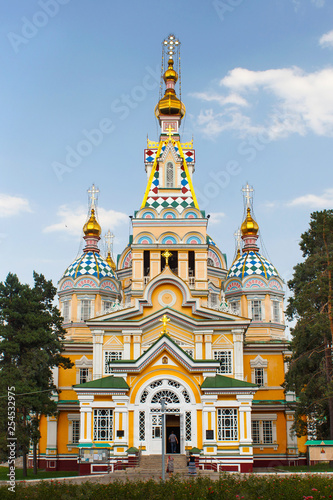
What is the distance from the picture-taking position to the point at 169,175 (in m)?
37.2

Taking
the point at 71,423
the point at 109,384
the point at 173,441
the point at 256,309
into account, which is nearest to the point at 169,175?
the point at 256,309

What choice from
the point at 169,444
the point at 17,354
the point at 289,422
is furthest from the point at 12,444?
the point at 289,422

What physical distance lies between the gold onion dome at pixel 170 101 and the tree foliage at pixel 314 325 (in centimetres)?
1648

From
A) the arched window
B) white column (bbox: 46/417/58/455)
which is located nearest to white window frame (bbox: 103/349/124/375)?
white column (bbox: 46/417/58/455)

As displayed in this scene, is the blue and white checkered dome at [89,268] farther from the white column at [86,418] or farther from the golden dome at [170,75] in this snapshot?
the golden dome at [170,75]

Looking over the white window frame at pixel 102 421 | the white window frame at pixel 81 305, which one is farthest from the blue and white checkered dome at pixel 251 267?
the white window frame at pixel 102 421

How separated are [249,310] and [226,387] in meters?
12.7

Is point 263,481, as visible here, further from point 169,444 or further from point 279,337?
point 279,337

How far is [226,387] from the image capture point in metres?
27.0

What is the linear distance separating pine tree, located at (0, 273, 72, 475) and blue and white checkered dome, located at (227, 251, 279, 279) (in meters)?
14.1

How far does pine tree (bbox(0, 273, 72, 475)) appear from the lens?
91.7 feet

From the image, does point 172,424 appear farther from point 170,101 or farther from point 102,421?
point 170,101

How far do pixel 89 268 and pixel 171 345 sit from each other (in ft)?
46.7

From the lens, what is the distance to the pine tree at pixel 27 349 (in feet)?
91.7
